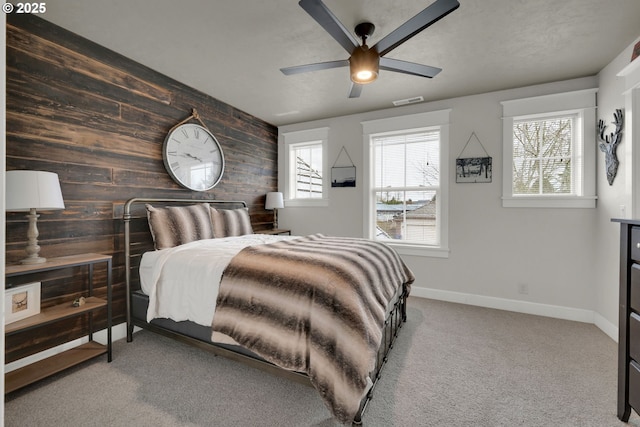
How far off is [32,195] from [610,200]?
465 cm

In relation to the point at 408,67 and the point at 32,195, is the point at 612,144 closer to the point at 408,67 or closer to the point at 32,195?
the point at 408,67

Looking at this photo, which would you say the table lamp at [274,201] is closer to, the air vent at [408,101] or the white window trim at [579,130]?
the air vent at [408,101]

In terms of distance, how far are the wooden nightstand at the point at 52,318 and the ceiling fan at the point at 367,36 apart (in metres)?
2.17

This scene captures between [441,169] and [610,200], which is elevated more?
[441,169]

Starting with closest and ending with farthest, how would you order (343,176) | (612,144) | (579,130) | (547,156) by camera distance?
(612,144)
(579,130)
(547,156)
(343,176)

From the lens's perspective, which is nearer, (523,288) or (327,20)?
(327,20)

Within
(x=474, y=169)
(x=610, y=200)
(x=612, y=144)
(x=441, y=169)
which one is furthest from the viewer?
(x=441, y=169)

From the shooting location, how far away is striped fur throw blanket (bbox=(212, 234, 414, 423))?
1.43 meters

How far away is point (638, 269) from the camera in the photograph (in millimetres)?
1441

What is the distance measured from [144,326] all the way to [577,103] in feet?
15.7

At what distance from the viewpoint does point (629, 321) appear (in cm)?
152

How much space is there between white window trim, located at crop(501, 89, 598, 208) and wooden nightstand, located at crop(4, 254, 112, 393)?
4078 millimetres

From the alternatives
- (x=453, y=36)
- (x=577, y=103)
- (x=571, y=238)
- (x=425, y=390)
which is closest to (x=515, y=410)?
(x=425, y=390)

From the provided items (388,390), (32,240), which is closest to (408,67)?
(388,390)
